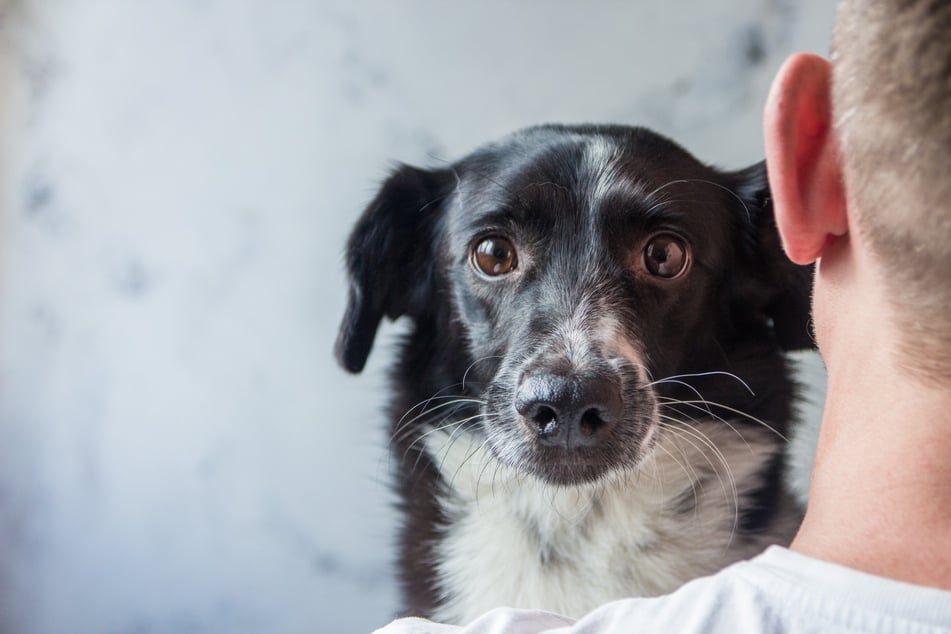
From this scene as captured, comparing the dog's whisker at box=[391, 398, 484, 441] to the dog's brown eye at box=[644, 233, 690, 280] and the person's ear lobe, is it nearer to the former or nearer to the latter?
the dog's brown eye at box=[644, 233, 690, 280]

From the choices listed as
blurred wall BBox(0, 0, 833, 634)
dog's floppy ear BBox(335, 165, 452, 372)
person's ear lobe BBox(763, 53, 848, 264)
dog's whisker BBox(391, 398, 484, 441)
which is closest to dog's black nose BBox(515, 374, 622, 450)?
dog's whisker BBox(391, 398, 484, 441)

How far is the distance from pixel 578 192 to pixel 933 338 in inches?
34.8

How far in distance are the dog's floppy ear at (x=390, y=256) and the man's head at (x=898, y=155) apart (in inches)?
39.0

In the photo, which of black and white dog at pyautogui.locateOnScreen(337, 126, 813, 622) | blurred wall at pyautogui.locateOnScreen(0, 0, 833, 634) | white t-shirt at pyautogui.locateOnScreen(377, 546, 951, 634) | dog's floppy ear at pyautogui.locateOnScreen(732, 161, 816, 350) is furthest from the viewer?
blurred wall at pyautogui.locateOnScreen(0, 0, 833, 634)

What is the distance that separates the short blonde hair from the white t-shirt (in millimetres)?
139

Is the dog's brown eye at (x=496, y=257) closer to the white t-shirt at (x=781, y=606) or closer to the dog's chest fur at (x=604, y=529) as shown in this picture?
the dog's chest fur at (x=604, y=529)

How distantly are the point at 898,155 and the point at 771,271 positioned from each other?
969 mm

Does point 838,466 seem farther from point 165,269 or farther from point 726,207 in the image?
point 165,269

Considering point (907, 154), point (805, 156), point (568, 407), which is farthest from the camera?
point (568, 407)

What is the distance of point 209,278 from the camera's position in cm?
197

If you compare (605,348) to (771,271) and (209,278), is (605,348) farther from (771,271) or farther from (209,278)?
(209,278)

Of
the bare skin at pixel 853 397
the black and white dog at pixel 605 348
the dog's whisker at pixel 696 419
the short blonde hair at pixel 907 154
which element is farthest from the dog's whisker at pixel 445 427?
the short blonde hair at pixel 907 154

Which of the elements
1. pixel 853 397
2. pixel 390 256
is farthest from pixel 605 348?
pixel 853 397

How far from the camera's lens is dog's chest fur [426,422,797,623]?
4.78ft
